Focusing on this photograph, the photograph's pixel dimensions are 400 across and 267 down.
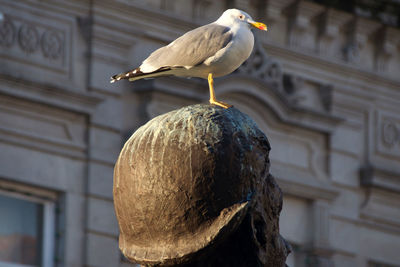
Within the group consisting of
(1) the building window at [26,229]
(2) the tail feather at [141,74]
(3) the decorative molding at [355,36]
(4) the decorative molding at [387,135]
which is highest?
(3) the decorative molding at [355,36]

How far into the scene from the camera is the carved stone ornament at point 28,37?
15914 millimetres

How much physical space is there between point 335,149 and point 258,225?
14136mm

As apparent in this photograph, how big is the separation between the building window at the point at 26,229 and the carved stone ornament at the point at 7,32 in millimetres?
1659

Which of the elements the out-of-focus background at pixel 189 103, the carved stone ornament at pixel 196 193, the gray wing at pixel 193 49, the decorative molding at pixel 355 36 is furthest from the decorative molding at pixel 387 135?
the carved stone ornament at pixel 196 193

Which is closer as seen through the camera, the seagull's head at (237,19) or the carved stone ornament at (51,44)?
the seagull's head at (237,19)

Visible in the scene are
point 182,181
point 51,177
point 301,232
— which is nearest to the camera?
point 182,181

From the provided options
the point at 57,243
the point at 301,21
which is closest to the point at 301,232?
the point at 301,21

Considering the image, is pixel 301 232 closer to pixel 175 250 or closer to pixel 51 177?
pixel 51 177

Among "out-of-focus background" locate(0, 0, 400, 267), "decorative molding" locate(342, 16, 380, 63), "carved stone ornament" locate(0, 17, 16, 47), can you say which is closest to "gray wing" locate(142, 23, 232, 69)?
"out-of-focus background" locate(0, 0, 400, 267)

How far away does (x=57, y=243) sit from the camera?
1628cm

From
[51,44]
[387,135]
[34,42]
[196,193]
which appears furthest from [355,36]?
[196,193]

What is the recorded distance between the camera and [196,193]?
5371 millimetres

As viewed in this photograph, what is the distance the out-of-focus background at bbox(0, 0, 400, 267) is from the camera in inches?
630

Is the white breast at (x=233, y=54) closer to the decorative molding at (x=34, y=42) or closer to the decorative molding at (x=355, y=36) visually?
the decorative molding at (x=34, y=42)
